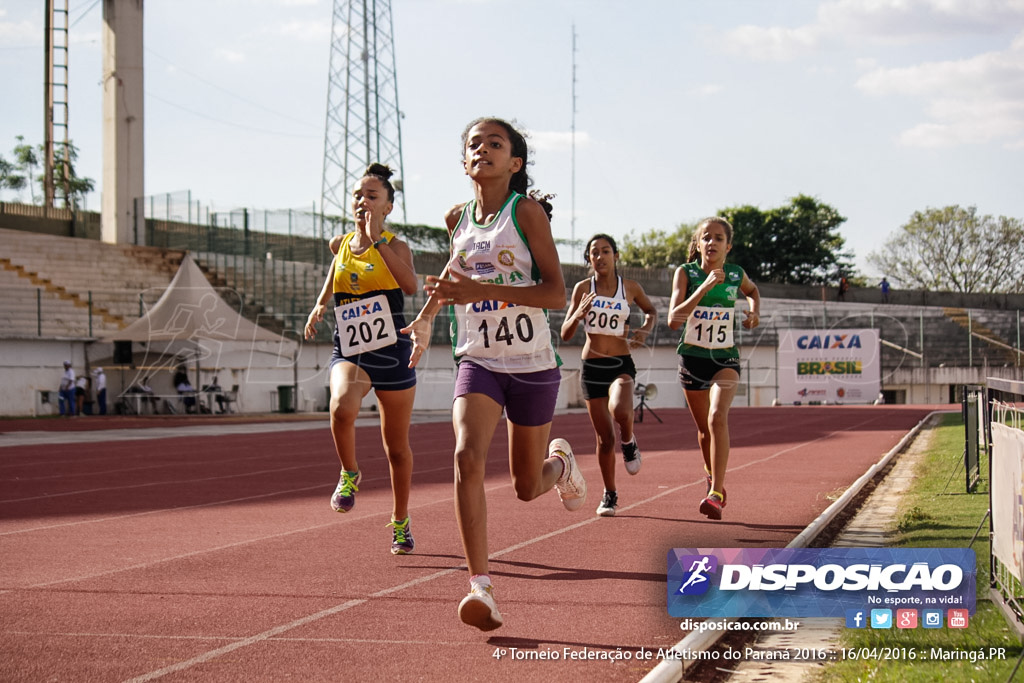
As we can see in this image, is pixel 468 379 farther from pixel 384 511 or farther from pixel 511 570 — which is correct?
pixel 384 511

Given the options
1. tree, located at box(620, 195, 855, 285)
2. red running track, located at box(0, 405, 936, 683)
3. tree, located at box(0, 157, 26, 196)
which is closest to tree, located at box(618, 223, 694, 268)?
tree, located at box(620, 195, 855, 285)

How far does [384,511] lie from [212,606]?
3781 millimetres

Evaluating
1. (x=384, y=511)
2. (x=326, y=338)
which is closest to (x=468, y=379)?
(x=384, y=511)

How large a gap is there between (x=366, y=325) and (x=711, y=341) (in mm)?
2708

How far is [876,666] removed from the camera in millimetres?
3740

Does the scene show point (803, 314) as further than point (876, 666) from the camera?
Yes

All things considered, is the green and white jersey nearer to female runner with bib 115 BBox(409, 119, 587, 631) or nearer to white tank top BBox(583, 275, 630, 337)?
white tank top BBox(583, 275, 630, 337)

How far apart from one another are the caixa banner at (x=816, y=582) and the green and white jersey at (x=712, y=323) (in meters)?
2.40

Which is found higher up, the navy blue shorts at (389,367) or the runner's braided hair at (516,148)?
the runner's braided hair at (516,148)

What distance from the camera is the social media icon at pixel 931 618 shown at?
4117 millimetres

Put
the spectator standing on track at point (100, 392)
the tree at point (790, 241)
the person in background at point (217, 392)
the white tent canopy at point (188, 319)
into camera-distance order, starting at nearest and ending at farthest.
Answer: the white tent canopy at point (188, 319)
the spectator standing on track at point (100, 392)
the person in background at point (217, 392)
the tree at point (790, 241)

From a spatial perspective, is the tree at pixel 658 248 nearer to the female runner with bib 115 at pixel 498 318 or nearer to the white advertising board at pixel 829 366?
the white advertising board at pixel 829 366

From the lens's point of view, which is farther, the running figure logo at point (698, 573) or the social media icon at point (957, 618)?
the running figure logo at point (698, 573)

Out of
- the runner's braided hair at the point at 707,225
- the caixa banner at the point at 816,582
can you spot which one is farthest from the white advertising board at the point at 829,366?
the caixa banner at the point at 816,582
